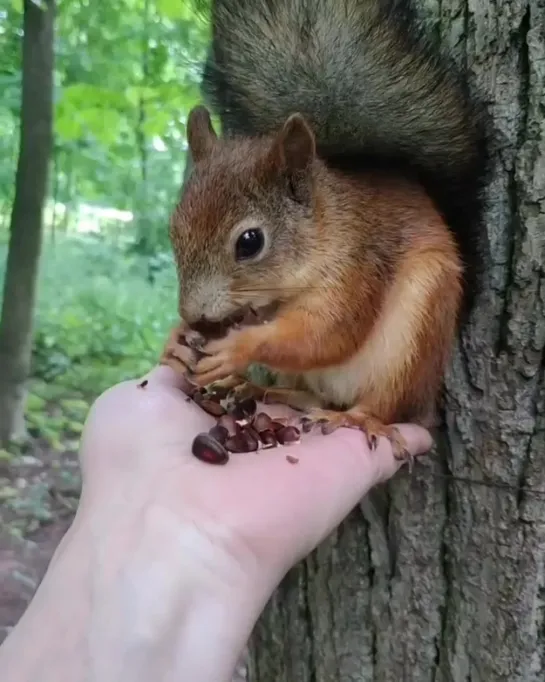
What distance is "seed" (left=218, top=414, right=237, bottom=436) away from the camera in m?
1.10

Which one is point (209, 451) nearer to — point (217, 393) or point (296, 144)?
point (217, 393)

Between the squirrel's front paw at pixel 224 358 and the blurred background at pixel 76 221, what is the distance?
Answer: 0.83 meters

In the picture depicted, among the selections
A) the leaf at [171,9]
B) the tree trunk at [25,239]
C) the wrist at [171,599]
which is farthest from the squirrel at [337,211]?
the tree trunk at [25,239]

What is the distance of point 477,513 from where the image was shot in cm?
120

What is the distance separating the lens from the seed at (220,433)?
40.9 inches

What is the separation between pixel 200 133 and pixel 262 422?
482 mm

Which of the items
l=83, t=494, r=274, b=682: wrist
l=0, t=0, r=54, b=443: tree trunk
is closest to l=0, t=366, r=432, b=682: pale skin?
l=83, t=494, r=274, b=682: wrist

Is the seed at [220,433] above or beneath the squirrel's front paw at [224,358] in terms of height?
beneath

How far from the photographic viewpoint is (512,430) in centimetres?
115

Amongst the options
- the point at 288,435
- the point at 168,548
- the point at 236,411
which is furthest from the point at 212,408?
the point at 168,548

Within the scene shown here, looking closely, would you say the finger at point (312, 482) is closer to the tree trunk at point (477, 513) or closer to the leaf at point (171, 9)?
the tree trunk at point (477, 513)

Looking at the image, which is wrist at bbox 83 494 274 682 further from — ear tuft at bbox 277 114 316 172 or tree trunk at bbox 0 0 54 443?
tree trunk at bbox 0 0 54 443

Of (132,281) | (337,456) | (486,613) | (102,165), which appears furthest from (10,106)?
(486,613)

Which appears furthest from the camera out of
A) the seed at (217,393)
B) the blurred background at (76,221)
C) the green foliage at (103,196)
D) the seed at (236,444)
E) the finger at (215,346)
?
the green foliage at (103,196)
